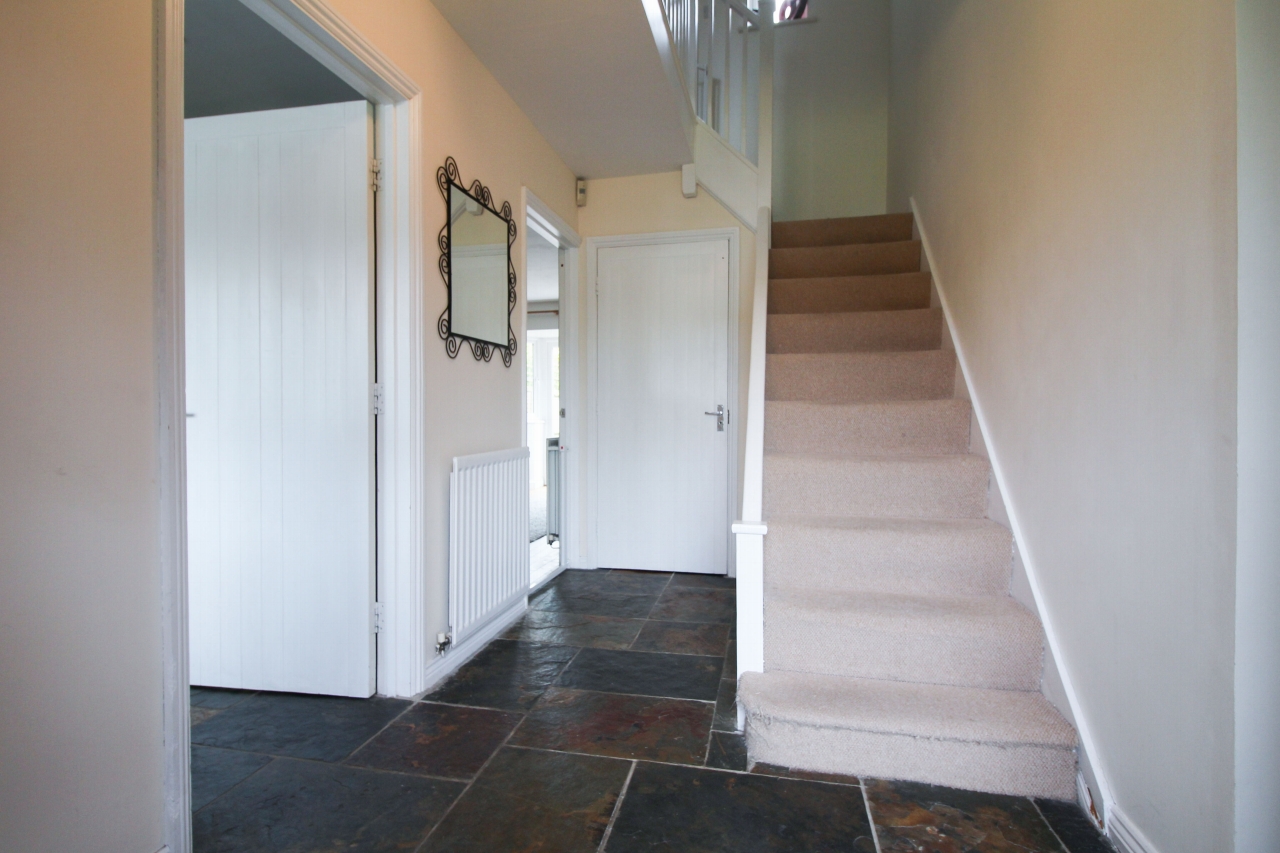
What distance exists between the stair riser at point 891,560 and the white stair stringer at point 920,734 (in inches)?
13.0

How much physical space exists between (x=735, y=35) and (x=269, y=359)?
348 centimetres

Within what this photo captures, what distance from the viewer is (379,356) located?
2133mm

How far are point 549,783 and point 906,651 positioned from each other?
3.43ft

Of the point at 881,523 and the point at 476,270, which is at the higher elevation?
the point at 476,270

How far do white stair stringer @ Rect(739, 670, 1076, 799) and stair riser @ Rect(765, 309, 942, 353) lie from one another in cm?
161

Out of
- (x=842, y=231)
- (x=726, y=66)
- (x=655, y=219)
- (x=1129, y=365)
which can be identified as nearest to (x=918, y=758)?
(x=1129, y=365)

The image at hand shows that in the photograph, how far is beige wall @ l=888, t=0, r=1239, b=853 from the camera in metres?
1.11

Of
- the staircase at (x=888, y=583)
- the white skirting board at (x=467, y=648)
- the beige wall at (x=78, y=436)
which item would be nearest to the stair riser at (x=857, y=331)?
the staircase at (x=888, y=583)

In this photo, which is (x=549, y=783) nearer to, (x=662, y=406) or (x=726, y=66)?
(x=662, y=406)

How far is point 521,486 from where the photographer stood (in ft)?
9.68

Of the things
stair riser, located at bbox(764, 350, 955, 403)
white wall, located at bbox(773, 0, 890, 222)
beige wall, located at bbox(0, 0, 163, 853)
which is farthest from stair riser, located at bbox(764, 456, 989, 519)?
white wall, located at bbox(773, 0, 890, 222)

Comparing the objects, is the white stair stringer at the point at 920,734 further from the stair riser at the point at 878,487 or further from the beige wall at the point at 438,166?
the beige wall at the point at 438,166

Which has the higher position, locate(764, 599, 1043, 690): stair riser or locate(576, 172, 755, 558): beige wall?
locate(576, 172, 755, 558): beige wall

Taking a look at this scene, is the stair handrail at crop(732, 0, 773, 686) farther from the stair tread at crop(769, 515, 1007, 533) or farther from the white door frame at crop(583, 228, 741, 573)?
the white door frame at crop(583, 228, 741, 573)
